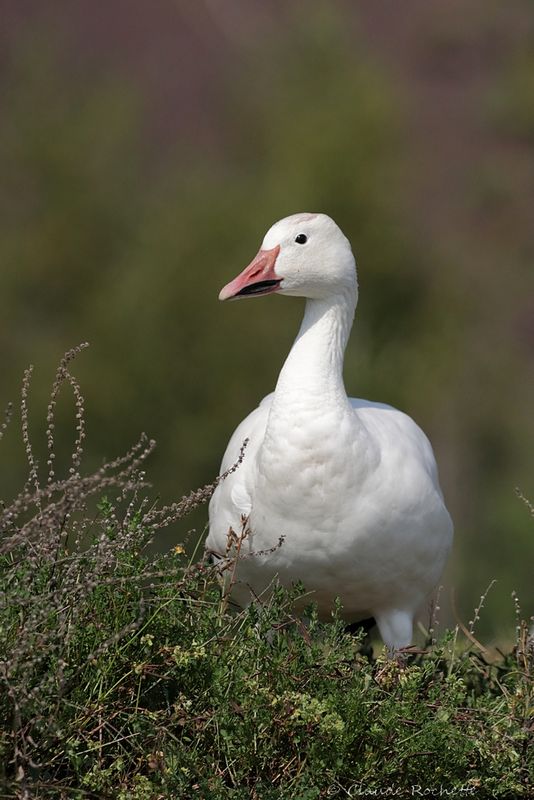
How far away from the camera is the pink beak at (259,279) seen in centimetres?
491

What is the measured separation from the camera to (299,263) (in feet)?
16.4

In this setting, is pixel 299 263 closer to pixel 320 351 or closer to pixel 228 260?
pixel 320 351

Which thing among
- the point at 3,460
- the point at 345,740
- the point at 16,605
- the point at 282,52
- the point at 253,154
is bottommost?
the point at 3,460

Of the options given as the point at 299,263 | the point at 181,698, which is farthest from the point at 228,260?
the point at 181,698

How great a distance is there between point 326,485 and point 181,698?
4.07 ft

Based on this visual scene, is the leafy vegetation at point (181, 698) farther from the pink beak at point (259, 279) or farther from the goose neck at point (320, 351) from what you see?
the pink beak at point (259, 279)

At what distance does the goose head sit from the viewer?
16.3 feet

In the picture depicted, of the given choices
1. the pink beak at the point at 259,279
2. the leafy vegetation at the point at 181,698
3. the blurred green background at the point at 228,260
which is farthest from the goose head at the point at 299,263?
the blurred green background at the point at 228,260

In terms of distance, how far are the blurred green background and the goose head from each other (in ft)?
29.2

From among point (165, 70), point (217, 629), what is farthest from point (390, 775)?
point (165, 70)

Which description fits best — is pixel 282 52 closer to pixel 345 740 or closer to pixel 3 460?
pixel 3 460

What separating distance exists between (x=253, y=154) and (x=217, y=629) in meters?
14.4

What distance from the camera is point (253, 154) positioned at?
17719mm

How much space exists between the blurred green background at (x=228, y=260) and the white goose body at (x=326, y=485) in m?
8.73
